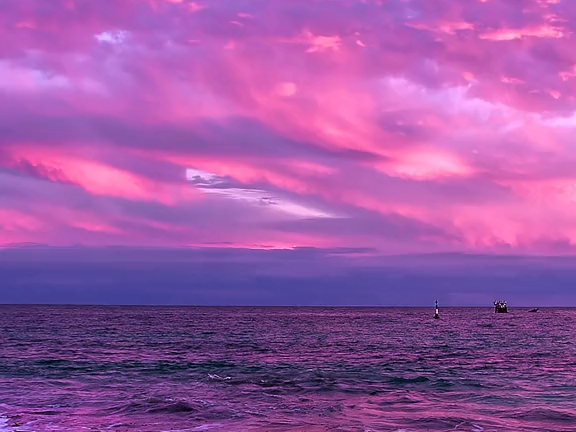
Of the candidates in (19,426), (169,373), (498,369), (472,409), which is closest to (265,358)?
→ (169,373)

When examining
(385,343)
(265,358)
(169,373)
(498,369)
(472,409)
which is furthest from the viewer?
(385,343)

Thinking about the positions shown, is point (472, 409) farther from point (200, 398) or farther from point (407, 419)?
point (200, 398)

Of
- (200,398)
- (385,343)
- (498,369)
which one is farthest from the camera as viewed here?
(385,343)

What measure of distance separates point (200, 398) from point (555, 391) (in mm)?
19368

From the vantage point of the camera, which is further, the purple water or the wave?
the wave

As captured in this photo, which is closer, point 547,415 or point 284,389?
point 547,415

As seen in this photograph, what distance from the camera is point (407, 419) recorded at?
28.6 meters

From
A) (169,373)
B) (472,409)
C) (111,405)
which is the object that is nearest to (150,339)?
(169,373)

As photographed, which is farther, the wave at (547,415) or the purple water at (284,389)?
the wave at (547,415)

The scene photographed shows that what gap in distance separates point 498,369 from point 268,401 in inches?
899

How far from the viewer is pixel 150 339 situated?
81938 mm

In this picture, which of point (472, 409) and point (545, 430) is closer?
point (545, 430)

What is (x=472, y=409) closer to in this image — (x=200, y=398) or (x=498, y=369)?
(x=200, y=398)

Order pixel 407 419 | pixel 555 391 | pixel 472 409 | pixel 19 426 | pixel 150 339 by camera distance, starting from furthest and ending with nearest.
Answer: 1. pixel 150 339
2. pixel 555 391
3. pixel 472 409
4. pixel 407 419
5. pixel 19 426
